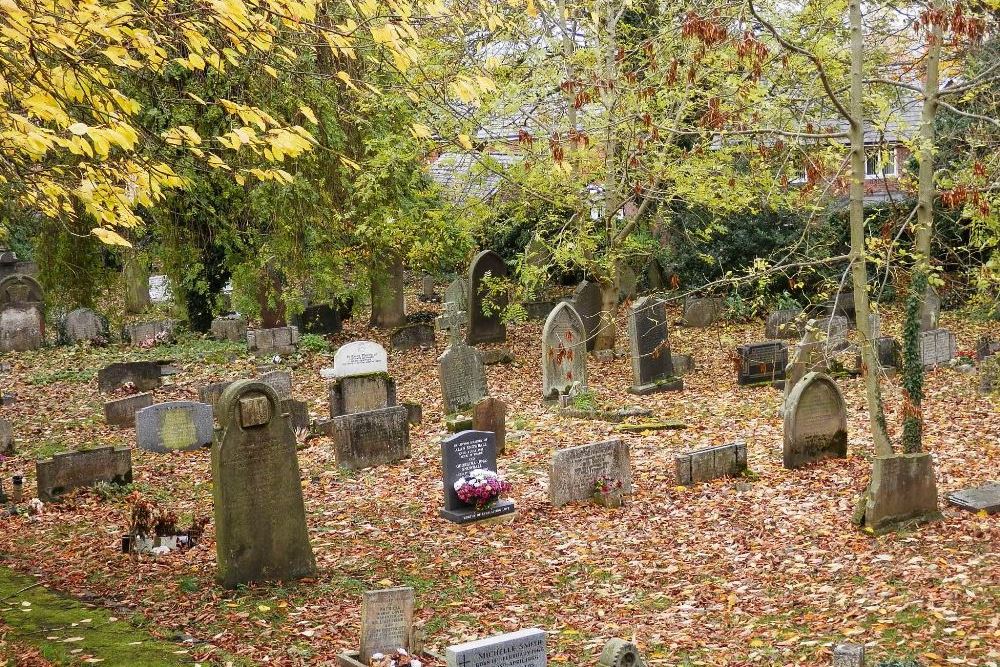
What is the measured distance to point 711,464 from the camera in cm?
1176

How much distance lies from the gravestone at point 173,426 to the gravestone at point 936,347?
11.7m

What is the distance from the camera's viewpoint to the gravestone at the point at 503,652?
5746 millimetres

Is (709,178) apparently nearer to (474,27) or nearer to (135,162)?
(474,27)

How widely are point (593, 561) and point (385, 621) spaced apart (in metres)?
2.99

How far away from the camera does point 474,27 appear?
18516mm

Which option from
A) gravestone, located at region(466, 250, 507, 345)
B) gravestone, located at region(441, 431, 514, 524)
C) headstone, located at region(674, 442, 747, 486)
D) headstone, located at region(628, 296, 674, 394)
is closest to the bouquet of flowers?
gravestone, located at region(441, 431, 514, 524)

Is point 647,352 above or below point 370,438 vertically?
above

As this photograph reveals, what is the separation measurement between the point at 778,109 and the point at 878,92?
3.59 meters

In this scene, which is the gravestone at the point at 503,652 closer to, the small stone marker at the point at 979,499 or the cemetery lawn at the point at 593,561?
the cemetery lawn at the point at 593,561

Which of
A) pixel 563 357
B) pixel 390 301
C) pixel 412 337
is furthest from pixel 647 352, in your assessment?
pixel 390 301

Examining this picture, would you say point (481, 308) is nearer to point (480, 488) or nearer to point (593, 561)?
point (480, 488)

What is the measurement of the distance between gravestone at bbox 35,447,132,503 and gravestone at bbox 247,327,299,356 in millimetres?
9414

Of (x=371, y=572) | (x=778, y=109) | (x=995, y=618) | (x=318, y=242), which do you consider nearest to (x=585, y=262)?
(x=318, y=242)

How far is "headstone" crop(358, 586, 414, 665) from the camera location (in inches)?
273
